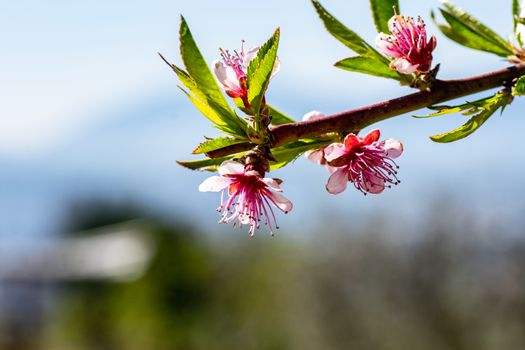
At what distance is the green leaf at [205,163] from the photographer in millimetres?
846

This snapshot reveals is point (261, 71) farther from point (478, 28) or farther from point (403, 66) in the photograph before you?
point (478, 28)

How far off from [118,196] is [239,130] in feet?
64.7

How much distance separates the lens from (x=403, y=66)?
2.86 ft

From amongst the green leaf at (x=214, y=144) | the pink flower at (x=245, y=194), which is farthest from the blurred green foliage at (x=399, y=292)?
the green leaf at (x=214, y=144)

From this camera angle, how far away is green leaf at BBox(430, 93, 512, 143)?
0.81 m

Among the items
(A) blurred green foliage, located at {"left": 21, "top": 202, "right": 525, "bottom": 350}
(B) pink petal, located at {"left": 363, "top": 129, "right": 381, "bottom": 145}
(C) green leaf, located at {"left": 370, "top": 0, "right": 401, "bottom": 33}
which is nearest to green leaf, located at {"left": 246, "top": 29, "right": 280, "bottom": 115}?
(B) pink petal, located at {"left": 363, "top": 129, "right": 381, "bottom": 145}

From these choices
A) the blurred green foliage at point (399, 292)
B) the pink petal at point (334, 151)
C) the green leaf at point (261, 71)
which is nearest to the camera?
the green leaf at point (261, 71)

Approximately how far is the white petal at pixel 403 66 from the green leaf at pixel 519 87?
12 cm

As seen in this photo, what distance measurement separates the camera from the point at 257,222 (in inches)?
38.8

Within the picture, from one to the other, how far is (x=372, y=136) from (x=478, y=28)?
0.21 m

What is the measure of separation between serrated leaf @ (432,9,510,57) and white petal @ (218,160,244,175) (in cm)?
33

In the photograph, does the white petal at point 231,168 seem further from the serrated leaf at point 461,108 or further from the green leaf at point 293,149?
the serrated leaf at point 461,108

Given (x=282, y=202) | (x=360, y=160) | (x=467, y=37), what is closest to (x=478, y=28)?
(x=467, y=37)

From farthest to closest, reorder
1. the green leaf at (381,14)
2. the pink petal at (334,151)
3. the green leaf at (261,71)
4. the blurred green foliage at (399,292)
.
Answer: the blurred green foliage at (399,292) → the green leaf at (381,14) → the pink petal at (334,151) → the green leaf at (261,71)
